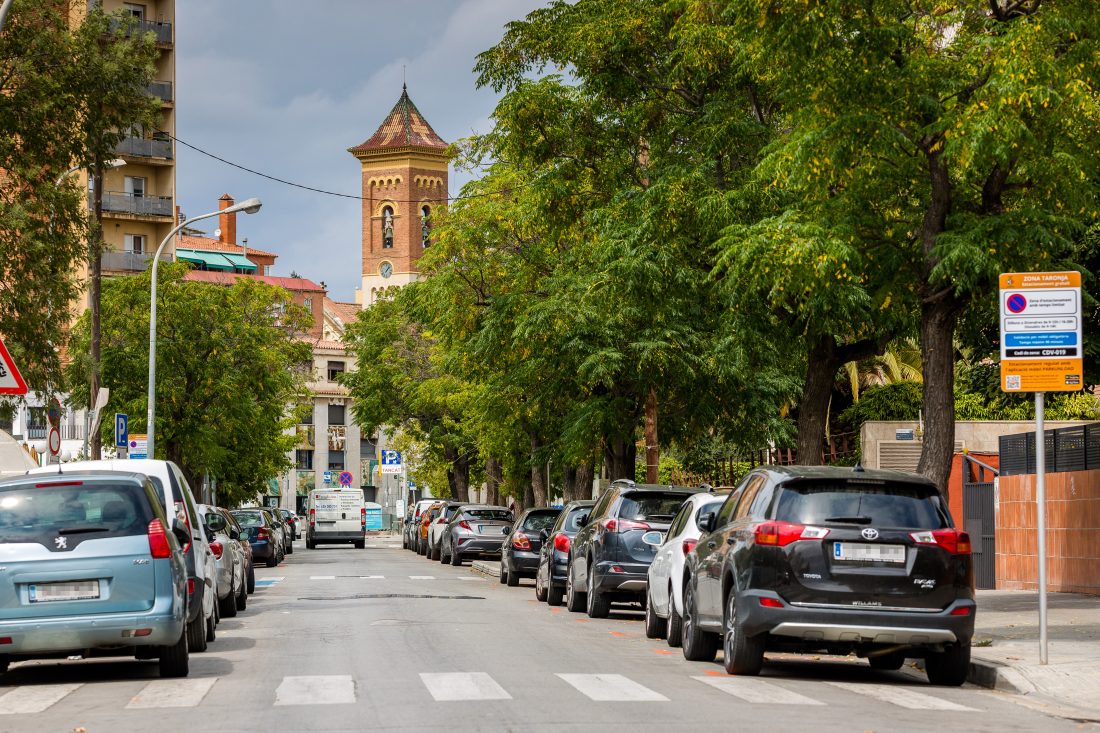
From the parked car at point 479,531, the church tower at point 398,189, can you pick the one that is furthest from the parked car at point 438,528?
the church tower at point 398,189

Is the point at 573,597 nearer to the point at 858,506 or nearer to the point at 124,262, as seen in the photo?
the point at 858,506

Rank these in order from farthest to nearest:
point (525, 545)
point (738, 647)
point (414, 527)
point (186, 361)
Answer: point (414, 527) < point (186, 361) < point (525, 545) < point (738, 647)

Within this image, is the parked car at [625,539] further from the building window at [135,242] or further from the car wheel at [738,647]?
the building window at [135,242]

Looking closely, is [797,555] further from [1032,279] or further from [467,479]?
[467,479]

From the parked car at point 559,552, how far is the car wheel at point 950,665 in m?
10.6

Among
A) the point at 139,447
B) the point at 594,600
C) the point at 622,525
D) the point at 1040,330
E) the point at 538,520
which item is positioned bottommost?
the point at 594,600

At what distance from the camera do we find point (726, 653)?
516 inches

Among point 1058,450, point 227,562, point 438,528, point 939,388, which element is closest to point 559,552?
point 227,562

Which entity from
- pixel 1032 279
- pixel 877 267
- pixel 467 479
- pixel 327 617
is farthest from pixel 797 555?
pixel 467 479

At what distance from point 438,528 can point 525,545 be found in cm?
1803

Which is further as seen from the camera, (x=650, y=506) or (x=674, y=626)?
(x=650, y=506)

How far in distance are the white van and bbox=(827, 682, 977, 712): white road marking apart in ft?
172

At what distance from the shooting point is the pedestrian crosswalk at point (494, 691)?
10898 millimetres

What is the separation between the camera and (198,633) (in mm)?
15562
